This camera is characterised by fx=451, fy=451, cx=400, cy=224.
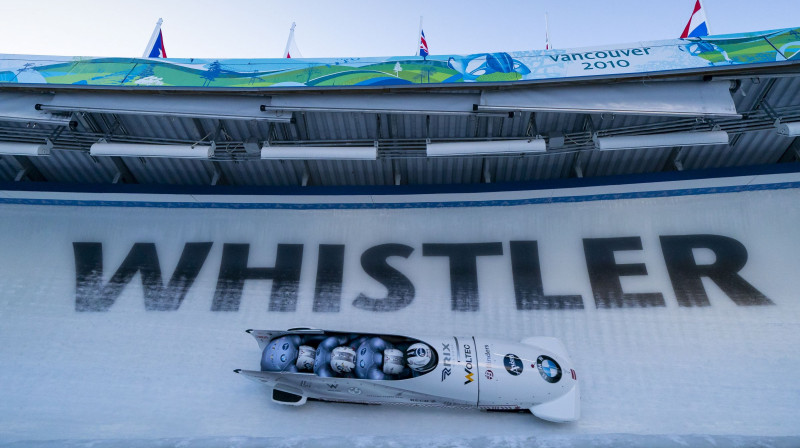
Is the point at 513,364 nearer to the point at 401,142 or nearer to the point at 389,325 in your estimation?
the point at 389,325

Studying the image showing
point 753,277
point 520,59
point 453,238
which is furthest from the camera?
point 453,238

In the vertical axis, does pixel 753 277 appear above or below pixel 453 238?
below

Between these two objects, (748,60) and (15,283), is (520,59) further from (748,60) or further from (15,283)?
(15,283)

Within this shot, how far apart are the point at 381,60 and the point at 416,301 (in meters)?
3.83

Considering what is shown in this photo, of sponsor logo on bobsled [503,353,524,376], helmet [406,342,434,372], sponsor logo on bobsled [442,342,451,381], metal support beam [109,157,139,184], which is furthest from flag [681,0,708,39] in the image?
metal support beam [109,157,139,184]

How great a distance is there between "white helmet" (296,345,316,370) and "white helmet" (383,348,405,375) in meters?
0.97

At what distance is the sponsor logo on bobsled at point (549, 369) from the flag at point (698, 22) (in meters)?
5.73

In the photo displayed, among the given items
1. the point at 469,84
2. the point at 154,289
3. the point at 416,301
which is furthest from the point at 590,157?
A: the point at 154,289

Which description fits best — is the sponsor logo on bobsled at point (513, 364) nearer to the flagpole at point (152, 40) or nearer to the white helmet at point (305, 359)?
the white helmet at point (305, 359)

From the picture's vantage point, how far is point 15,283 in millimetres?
7719

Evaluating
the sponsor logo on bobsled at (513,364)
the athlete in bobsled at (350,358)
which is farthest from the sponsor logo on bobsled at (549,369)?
the athlete in bobsled at (350,358)

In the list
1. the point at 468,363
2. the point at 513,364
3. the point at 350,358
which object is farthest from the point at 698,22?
the point at 350,358

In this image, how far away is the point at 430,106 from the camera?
254 inches

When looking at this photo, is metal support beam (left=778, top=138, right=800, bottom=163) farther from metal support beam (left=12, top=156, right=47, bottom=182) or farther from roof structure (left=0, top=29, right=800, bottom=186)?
metal support beam (left=12, top=156, right=47, bottom=182)
